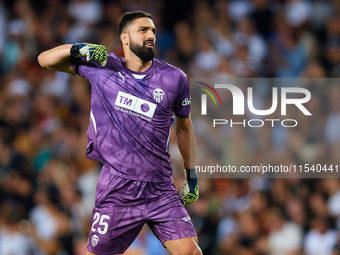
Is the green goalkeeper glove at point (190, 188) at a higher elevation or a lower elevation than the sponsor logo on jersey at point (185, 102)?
lower

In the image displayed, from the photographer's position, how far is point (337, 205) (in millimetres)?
8055

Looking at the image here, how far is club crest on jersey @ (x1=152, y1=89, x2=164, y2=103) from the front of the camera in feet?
15.5

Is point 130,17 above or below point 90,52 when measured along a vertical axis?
above

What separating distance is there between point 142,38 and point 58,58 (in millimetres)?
807

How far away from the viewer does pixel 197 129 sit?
9.17 meters

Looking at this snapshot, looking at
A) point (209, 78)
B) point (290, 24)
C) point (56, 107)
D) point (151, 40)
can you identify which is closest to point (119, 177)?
point (151, 40)

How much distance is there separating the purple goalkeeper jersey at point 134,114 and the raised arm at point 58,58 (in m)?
0.10

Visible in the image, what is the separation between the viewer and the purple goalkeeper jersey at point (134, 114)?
15.4 feet

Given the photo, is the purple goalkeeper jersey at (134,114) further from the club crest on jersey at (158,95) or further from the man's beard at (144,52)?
the man's beard at (144,52)

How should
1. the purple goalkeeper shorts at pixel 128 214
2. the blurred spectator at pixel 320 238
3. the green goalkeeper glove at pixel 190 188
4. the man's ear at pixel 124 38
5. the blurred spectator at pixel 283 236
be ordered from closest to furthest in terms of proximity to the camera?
1. the purple goalkeeper shorts at pixel 128 214
2. the man's ear at pixel 124 38
3. the green goalkeeper glove at pixel 190 188
4. the blurred spectator at pixel 320 238
5. the blurred spectator at pixel 283 236

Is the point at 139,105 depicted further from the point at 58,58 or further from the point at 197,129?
the point at 197,129

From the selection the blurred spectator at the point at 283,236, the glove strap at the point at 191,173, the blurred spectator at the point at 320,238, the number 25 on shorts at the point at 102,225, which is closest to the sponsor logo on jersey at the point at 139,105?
the glove strap at the point at 191,173

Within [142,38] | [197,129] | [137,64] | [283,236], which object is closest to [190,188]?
[137,64]

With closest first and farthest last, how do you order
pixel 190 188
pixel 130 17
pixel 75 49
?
pixel 75 49, pixel 130 17, pixel 190 188
